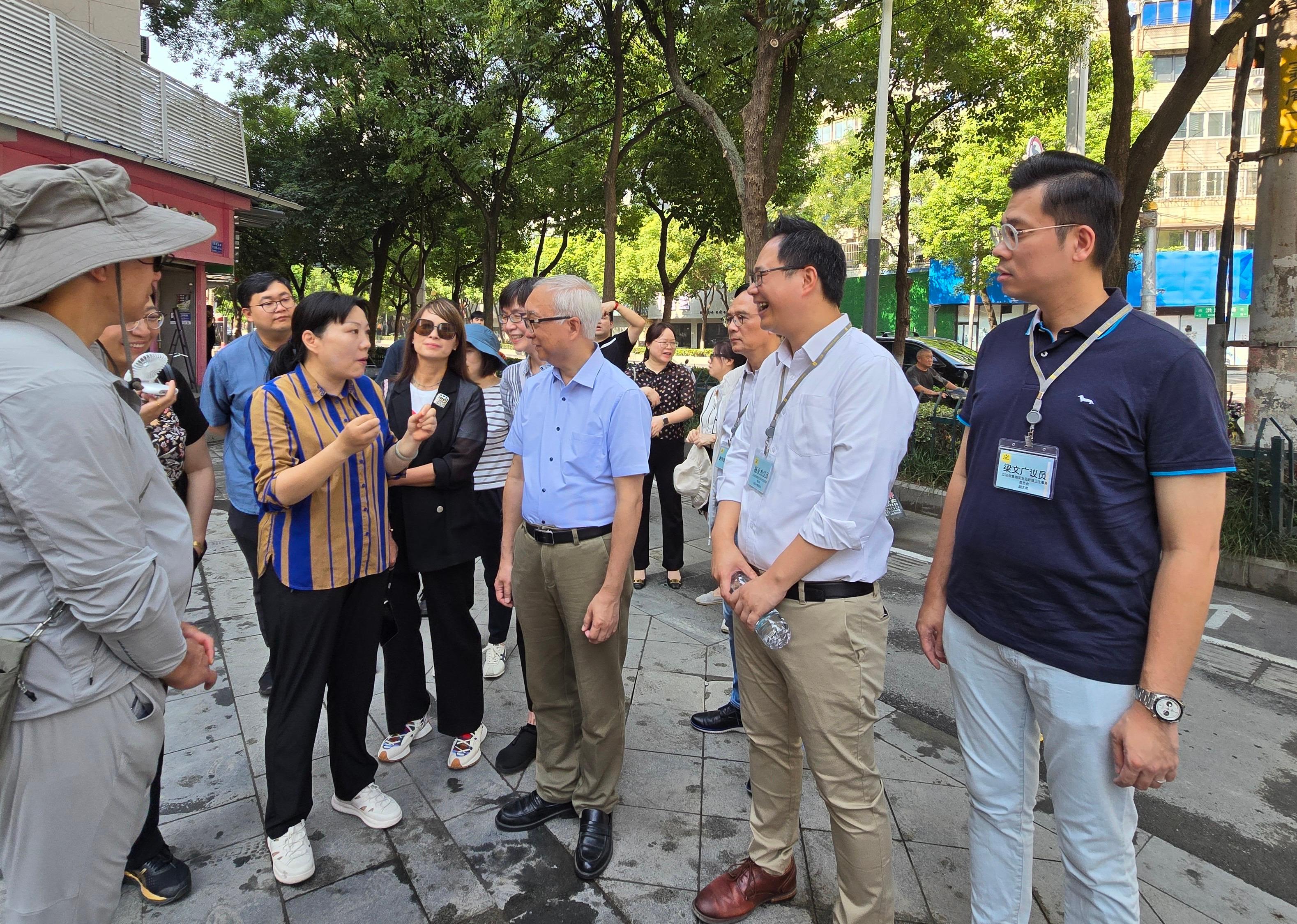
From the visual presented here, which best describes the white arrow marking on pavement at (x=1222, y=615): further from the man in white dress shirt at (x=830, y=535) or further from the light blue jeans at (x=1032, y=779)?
the man in white dress shirt at (x=830, y=535)

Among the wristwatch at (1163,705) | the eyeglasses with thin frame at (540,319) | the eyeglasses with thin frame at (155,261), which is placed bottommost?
the wristwatch at (1163,705)

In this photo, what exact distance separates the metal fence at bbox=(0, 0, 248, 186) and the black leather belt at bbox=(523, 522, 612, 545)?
10.9 meters

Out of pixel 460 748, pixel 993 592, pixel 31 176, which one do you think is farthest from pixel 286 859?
pixel 993 592

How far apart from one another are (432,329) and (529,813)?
1863 mm

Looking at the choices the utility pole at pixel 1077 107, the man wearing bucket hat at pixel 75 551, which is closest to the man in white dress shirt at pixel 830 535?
the man wearing bucket hat at pixel 75 551

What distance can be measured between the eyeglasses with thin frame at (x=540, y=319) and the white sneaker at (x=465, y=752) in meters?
1.67

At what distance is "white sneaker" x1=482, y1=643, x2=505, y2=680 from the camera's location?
12.7ft

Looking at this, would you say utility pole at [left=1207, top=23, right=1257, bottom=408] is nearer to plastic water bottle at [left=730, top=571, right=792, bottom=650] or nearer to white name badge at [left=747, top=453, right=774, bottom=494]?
white name badge at [left=747, top=453, right=774, bottom=494]

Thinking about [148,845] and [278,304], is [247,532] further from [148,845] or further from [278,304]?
[148,845]

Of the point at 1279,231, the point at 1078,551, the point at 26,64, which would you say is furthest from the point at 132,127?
the point at 1279,231

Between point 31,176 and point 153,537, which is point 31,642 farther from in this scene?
point 31,176

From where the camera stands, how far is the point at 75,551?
1.37 metres

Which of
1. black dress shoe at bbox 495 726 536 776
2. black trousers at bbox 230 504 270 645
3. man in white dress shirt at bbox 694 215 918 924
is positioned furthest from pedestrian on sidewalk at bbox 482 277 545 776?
black trousers at bbox 230 504 270 645

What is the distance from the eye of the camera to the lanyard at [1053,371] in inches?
67.4
